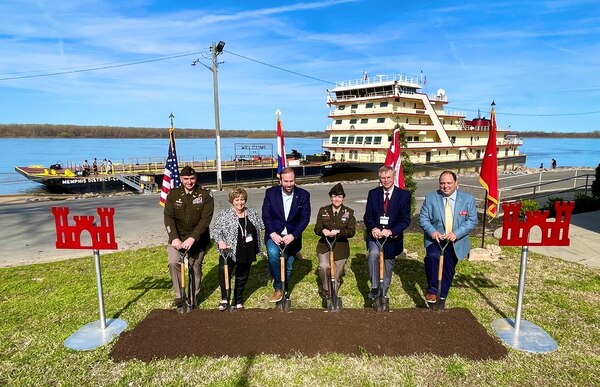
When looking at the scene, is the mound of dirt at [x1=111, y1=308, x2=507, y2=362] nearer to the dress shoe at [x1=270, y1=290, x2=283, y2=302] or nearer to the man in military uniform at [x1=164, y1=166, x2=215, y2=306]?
the dress shoe at [x1=270, y1=290, x2=283, y2=302]

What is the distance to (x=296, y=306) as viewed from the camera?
564 cm

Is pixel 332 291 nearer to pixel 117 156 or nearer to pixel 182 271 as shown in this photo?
pixel 182 271

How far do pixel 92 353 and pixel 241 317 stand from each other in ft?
5.88

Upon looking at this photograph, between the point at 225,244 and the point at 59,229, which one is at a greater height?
the point at 59,229

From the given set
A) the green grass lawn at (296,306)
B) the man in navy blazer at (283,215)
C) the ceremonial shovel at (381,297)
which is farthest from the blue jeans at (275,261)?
the ceremonial shovel at (381,297)

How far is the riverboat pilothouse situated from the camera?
36156 millimetres

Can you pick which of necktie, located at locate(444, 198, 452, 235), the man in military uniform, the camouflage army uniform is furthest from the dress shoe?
necktie, located at locate(444, 198, 452, 235)

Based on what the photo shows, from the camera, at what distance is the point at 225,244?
4973 mm

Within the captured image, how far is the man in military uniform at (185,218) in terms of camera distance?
16.5 ft

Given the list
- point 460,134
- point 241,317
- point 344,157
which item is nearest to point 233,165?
point 344,157

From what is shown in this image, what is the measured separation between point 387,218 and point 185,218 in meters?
2.93

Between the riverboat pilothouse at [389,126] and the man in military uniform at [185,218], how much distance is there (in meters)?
32.3

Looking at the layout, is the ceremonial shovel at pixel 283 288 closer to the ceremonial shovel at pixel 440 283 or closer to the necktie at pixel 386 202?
the necktie at pixel 386 202

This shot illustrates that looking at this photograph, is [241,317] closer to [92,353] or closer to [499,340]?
[92,353]
